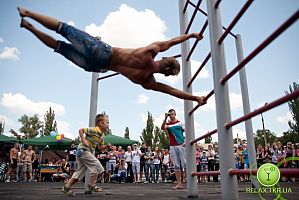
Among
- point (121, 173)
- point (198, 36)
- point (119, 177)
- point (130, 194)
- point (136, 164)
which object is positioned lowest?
point (130, 194)

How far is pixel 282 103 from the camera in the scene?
1614 mm

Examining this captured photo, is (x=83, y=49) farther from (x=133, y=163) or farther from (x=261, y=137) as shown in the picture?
Result: (x=261, y=137)

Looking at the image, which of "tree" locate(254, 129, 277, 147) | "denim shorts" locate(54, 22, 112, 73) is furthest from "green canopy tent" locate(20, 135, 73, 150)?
"tree" locate(254, 129, 277, 147)

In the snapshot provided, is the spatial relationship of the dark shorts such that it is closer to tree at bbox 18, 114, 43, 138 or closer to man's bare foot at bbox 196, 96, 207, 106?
man's bare foot at bbox 196, 96, 207, 106

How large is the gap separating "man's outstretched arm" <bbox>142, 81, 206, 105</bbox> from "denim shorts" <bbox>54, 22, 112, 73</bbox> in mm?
552

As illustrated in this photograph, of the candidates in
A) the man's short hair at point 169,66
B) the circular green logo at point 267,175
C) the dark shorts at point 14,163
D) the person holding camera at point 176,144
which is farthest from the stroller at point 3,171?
the circular green logo at point 267,175

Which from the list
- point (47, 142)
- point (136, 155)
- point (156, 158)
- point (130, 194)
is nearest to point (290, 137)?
point (156, 158)

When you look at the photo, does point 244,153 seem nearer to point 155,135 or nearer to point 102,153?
point 102,153

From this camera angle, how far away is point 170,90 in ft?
11.1

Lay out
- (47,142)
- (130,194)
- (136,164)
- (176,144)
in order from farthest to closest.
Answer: (47,142), (136,164), (176,144), (130,194)

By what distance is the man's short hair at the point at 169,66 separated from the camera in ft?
11.0

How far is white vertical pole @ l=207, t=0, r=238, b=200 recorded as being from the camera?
2.55 metres

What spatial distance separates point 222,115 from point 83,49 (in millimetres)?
1552

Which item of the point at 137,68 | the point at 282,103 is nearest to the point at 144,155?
the point at 137,68
